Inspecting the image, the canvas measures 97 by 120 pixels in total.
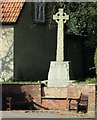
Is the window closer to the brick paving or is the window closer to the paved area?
the brick paving

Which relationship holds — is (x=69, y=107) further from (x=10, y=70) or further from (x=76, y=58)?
(x=76, y=58)

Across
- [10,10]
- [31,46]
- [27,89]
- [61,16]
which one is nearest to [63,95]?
[27,89]

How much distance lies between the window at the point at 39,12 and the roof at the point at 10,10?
5.14ft

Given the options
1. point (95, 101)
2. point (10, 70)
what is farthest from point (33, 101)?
point (10, 70)

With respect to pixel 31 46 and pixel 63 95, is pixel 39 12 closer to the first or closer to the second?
pixel 31 46

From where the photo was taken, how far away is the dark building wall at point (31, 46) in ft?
72.1

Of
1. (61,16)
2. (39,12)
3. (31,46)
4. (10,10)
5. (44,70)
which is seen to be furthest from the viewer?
(44,70)

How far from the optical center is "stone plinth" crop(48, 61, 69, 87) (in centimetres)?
1900

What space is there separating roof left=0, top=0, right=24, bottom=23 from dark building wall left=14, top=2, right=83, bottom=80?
0.54 meters

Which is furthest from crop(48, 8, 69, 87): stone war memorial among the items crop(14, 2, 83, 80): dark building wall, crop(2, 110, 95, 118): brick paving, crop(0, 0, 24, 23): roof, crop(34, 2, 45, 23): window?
crop(2, 110, 95, 118): brick paving

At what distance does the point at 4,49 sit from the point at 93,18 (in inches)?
173

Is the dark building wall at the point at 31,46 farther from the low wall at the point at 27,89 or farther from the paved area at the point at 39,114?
the paved area at the point at 39,114

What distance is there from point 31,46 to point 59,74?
14.0 feet

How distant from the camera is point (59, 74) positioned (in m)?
19.3
